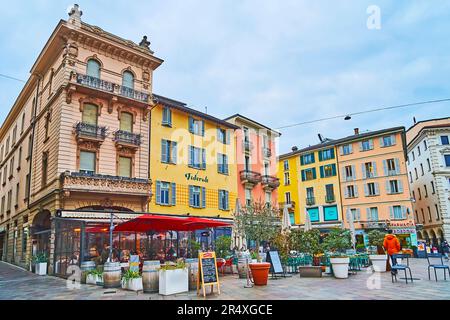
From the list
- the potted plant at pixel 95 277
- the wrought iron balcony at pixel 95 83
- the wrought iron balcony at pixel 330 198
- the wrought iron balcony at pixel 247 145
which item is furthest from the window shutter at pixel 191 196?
the wrought iron balcony at pixel 330 198

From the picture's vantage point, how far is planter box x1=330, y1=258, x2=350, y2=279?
11734 millimetres

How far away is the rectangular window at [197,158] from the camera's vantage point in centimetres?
Answer: 2477

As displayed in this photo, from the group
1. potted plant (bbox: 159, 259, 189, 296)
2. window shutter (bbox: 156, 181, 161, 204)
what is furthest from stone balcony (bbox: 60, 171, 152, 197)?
potted plant (bbox: 159, 259, 189, 296)

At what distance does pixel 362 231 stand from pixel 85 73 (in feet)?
97.1

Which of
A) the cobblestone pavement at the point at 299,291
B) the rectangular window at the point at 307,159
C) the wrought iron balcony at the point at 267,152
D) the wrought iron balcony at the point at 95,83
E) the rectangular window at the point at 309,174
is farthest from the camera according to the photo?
the rectangular window at the point at 307,159

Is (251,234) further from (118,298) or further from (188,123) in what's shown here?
(188,123)

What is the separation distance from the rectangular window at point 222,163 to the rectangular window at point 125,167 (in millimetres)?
8138

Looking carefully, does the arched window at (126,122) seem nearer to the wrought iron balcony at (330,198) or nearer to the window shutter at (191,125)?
the window shutter at (191,125)

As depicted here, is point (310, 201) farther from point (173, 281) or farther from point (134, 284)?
point (173, 281)

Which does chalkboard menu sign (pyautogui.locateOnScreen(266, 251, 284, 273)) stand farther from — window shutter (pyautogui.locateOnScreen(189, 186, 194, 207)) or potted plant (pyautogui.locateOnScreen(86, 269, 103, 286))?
window shutter (pyautogui.locateOnScreen(189, 186, 194, 207))

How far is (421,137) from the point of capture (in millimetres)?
36875

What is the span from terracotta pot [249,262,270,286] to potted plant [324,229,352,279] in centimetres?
281

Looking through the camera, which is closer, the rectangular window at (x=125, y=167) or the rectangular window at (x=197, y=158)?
the rectangular window at (x=125, y=167)
